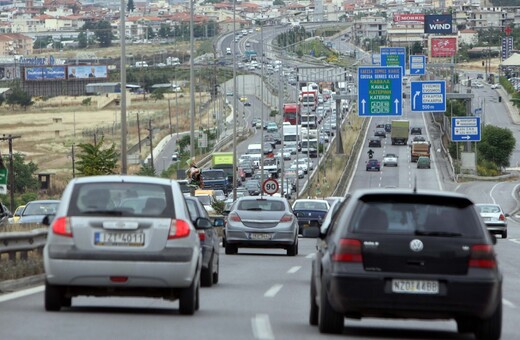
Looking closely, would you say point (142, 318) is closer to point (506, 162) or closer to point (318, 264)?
point (318, 264)

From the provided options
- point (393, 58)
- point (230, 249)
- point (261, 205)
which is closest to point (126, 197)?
point (230, 249)

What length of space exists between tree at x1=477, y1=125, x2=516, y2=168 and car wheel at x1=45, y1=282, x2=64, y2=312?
358 feet

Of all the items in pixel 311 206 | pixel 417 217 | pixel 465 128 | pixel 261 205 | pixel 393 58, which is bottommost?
pixel 465 128

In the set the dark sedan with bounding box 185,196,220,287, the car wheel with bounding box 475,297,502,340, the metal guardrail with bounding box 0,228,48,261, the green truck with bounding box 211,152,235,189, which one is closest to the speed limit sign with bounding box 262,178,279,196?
the metal guardrail with bounding box 0,228,48,261

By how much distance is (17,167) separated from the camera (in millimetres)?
109062

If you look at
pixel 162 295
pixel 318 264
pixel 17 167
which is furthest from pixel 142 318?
pixel 17 167

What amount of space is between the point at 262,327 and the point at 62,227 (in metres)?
2.38

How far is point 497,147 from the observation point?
405 feet

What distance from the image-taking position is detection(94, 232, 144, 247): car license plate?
15.4 m

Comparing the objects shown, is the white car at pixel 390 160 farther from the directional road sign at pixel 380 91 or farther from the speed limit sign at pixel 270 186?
the speed limit sign at pixel 270 186

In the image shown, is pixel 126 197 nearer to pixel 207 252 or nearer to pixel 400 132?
pixel 207 252

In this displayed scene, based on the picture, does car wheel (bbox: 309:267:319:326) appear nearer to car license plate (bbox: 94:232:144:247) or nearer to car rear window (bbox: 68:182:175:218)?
car rear window (bbox: 68:182:175:218)

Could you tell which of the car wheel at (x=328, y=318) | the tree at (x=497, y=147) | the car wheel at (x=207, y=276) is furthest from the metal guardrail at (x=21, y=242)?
the tree at (x=497, y=147)

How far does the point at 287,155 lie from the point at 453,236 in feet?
377
